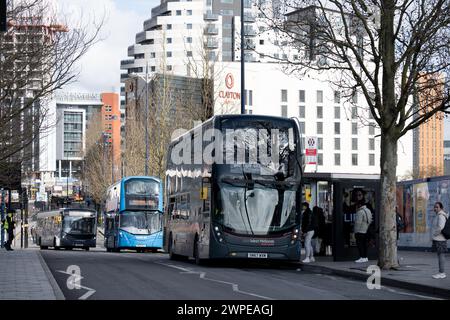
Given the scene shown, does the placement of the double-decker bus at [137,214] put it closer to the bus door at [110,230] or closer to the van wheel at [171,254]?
the bus door at [110,230]

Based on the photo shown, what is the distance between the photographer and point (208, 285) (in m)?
20.7

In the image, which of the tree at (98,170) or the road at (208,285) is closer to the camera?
the road at (208,285)

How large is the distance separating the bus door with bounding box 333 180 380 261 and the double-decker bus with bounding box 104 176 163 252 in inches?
777

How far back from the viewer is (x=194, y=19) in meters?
158

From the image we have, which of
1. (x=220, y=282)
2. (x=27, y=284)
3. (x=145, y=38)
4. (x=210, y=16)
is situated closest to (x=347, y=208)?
(x=220, y=282)

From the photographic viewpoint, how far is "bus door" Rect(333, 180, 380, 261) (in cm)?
2972

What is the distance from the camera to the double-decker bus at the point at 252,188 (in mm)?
27906

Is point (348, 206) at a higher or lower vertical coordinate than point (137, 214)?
higher

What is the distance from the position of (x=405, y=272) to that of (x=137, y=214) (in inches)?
1076

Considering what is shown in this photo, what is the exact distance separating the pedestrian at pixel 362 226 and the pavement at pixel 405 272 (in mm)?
467

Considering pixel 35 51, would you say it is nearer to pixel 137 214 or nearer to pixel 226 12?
pixel 137 214

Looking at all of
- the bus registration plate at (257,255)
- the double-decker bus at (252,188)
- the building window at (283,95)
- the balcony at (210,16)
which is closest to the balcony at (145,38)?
the balcony at (210,16)

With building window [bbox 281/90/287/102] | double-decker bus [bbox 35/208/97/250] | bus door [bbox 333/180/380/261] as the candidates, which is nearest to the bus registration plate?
bus door [bbox 333/180/380/261]

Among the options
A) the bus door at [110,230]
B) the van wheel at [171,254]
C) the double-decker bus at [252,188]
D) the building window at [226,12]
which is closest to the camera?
the double-decker bus at [252,188]
